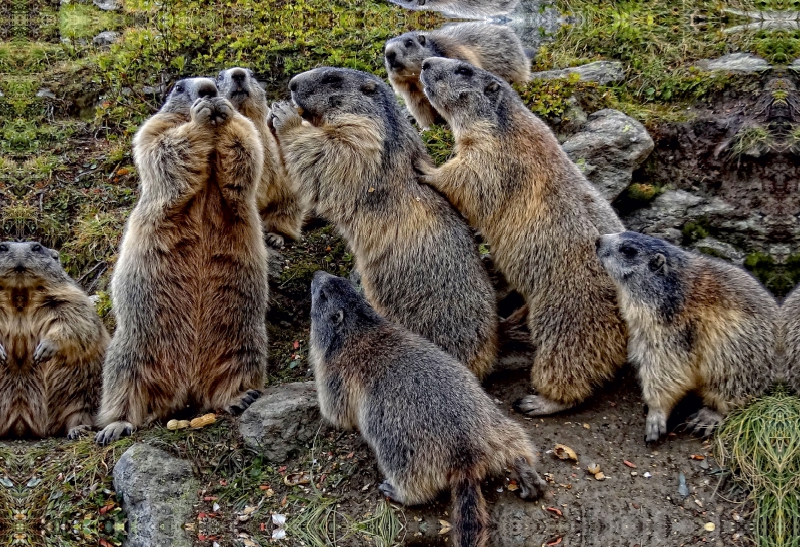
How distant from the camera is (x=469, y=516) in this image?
17.5 ft

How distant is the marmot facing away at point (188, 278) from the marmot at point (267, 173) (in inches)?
56.4

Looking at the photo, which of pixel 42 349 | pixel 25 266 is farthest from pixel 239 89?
pixel 42 349

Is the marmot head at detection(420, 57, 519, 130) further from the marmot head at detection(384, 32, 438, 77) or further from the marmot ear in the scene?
the marmot ear

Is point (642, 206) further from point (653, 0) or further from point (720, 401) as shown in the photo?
point (653, 0)

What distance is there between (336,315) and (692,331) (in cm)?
301

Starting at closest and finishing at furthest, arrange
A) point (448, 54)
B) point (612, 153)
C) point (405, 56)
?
1. point (612, 153)
2. point (405, 56)
3. point (448, 54)

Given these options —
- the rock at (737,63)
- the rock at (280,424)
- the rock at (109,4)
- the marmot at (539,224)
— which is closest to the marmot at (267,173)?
A: the marmot at (539,224)

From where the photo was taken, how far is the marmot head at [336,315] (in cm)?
656

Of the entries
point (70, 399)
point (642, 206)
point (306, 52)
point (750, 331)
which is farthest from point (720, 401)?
point (306, 52)

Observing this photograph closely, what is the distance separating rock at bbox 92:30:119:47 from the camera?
12.7 meters

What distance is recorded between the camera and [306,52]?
36.2 ft

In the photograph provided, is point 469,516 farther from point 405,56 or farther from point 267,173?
point 405,56

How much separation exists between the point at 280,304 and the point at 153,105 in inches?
164

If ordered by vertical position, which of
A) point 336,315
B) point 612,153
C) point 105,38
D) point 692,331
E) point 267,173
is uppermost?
point 105,38
